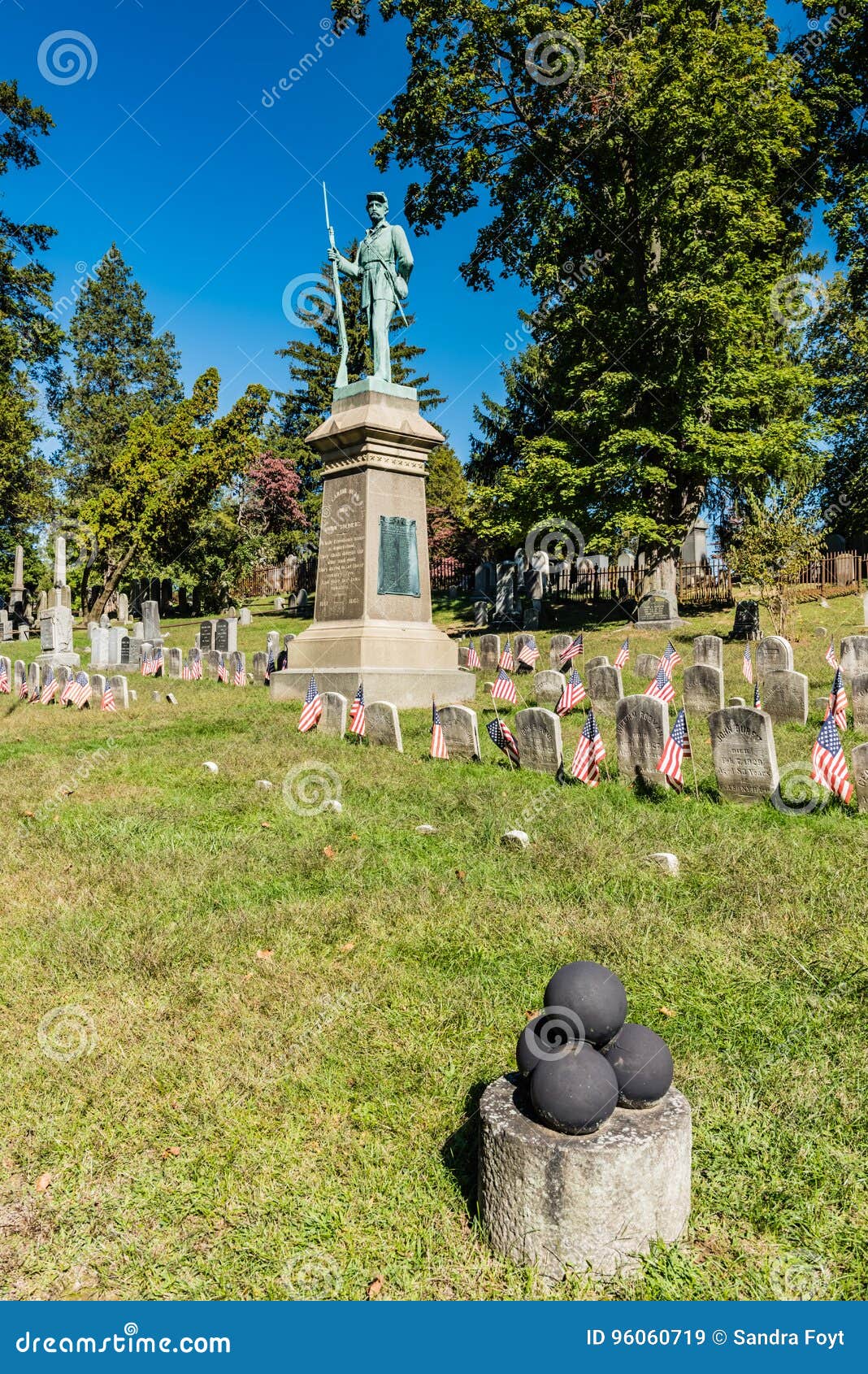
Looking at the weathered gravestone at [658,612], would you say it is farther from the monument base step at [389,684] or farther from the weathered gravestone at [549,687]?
the weathered gravestone at [549,687]

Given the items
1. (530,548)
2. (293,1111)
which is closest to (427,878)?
(293,1111)

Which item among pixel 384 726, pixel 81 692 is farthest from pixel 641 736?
pixel 81 692

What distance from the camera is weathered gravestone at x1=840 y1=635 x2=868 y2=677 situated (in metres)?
12.9

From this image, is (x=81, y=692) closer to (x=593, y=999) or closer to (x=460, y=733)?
(x=460, y=733)

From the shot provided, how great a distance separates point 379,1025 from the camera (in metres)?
3.66

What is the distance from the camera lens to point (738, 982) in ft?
12.7

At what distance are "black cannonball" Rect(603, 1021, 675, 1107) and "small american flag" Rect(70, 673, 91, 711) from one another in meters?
14.7

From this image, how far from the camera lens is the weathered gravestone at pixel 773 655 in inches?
495

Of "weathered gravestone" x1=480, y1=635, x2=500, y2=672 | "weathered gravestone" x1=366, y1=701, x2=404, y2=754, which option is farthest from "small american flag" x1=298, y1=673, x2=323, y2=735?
"weathered gravestone" x1=480, y1=635, x2=500, y2=672

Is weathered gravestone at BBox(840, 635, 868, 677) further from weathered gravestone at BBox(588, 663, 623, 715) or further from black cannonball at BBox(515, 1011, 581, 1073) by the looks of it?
black cannonball at BBox(515, 1011, 581, 1073)

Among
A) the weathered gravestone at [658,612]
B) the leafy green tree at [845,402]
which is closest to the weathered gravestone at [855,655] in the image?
the weathered gravestone at [658,612]

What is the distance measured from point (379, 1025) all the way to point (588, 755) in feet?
14.4

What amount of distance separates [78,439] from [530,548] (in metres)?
31.5

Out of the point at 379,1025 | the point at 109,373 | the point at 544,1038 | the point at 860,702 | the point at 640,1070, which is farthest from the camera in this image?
the point at 109,373
